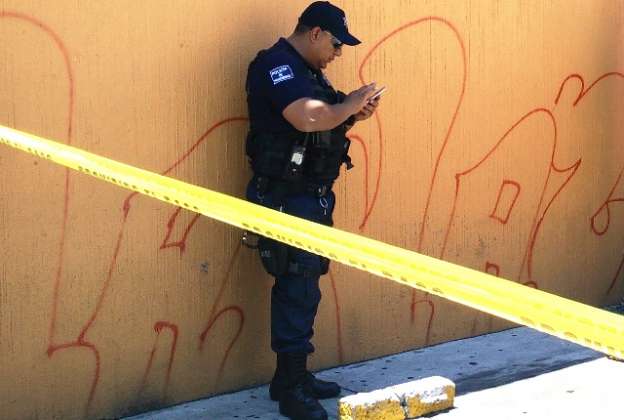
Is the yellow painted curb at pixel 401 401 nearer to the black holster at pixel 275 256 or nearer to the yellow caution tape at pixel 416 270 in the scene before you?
the black holster at pixel 275 256

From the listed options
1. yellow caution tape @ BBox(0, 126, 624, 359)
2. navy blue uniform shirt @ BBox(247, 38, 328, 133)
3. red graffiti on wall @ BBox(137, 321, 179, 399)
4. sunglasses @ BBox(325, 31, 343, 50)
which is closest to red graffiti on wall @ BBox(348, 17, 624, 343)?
sunglasses @ BBox(325, 31, 343, 50)

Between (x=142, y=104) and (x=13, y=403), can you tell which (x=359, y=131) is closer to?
(x=142, y=104)

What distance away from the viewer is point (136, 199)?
399cm

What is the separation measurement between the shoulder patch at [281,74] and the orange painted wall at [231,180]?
0.34m

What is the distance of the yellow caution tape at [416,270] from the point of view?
6.10 ft

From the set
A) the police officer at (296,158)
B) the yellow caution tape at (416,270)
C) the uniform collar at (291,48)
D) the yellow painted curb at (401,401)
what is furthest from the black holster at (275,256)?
the yellow caution tape at (416,270)

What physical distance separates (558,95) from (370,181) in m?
1.44

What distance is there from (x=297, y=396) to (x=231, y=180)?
3.00ft

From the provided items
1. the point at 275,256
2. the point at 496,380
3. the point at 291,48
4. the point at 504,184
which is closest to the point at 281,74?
the point at 291,48

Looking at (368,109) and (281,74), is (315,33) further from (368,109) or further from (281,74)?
(368,109)

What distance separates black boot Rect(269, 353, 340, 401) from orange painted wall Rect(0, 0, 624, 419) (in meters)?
0.20

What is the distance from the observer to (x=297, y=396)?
4.09 m

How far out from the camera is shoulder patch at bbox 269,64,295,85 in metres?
3.93

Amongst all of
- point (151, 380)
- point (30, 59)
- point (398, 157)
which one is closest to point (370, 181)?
point (398, 157)
